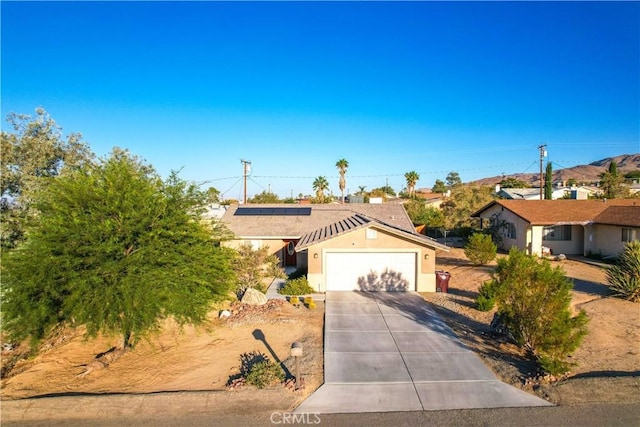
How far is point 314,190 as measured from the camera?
192ft

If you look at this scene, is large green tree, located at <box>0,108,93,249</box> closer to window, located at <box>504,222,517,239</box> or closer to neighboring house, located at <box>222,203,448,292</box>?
neighboring house, located at <box>222,203,448,292</box>

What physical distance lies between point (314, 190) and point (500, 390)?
51706mm

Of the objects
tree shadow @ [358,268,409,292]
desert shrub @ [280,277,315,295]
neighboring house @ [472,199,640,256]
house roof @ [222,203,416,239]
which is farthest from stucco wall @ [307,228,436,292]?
neighboring house @ [472,199,640,256]

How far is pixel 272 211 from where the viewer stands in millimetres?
24062

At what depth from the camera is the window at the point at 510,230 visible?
82.7ft

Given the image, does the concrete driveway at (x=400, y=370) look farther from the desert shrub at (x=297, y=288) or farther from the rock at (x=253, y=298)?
the rock at (x=253, y=298)

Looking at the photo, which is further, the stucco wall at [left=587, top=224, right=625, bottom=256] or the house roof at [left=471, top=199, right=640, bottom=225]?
the house roof at [left=471, top=199, right=640, bottom=225]

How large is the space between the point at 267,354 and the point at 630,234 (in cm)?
2327

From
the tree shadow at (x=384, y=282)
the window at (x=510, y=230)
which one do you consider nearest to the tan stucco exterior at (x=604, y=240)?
the window at (x=510, y=230)

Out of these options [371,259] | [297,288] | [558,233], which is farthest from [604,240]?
[297,288]

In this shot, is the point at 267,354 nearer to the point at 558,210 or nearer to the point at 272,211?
the point at 272,211

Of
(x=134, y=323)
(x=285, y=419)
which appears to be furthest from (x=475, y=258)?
(x=134, y=323)

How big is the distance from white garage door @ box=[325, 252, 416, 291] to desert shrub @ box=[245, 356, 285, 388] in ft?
26.1

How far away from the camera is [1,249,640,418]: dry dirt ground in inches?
298
